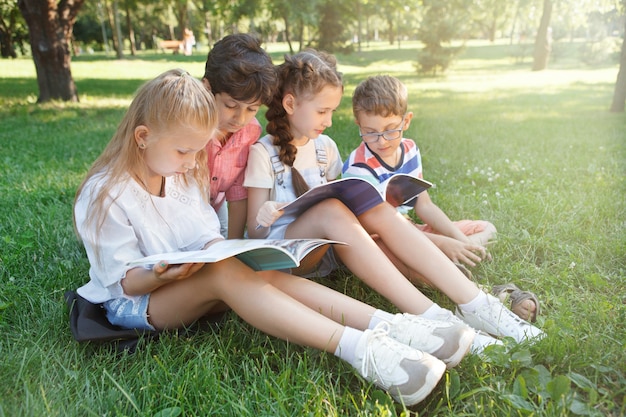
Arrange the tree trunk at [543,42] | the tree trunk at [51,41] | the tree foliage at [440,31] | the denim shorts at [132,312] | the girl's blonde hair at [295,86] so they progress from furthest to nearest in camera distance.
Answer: the tree trunk at [543,42]
the tree foliage at [440,31]
the tree trunk at [51,41]
the girl's blonde hair at [295,86]
the denim shorts at [132,312]

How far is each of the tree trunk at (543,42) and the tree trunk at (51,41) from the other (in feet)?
51.1

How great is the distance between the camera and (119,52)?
25672 millimetres

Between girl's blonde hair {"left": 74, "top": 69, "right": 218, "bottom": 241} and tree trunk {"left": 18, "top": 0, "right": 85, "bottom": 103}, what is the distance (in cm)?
782

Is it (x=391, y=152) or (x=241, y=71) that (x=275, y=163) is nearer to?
(x=241, y=71)

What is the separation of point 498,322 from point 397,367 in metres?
0.59

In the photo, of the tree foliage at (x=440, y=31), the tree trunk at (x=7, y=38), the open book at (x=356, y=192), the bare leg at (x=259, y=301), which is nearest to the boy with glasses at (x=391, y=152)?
the open book at (x=356, y=192)

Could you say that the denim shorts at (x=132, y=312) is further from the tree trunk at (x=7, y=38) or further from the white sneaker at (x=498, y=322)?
the tree trunk at (x=7, y=38)

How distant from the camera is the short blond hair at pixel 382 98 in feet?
8.75

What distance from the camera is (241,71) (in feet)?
7.69

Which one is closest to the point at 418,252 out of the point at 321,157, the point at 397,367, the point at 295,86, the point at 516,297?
the point at 516,297

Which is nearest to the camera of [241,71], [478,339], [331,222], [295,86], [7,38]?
[478,339]

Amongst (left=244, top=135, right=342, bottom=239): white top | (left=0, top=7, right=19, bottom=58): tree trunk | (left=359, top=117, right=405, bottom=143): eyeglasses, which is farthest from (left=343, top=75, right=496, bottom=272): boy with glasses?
(left=0, top=7, right=19, bottom=58): tree trunk

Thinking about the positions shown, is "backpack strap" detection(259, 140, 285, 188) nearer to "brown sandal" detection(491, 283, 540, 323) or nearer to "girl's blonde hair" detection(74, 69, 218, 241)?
"girl's blonde hair" detection(74, 69, 218, 241)

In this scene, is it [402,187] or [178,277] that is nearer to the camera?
[178,277]
